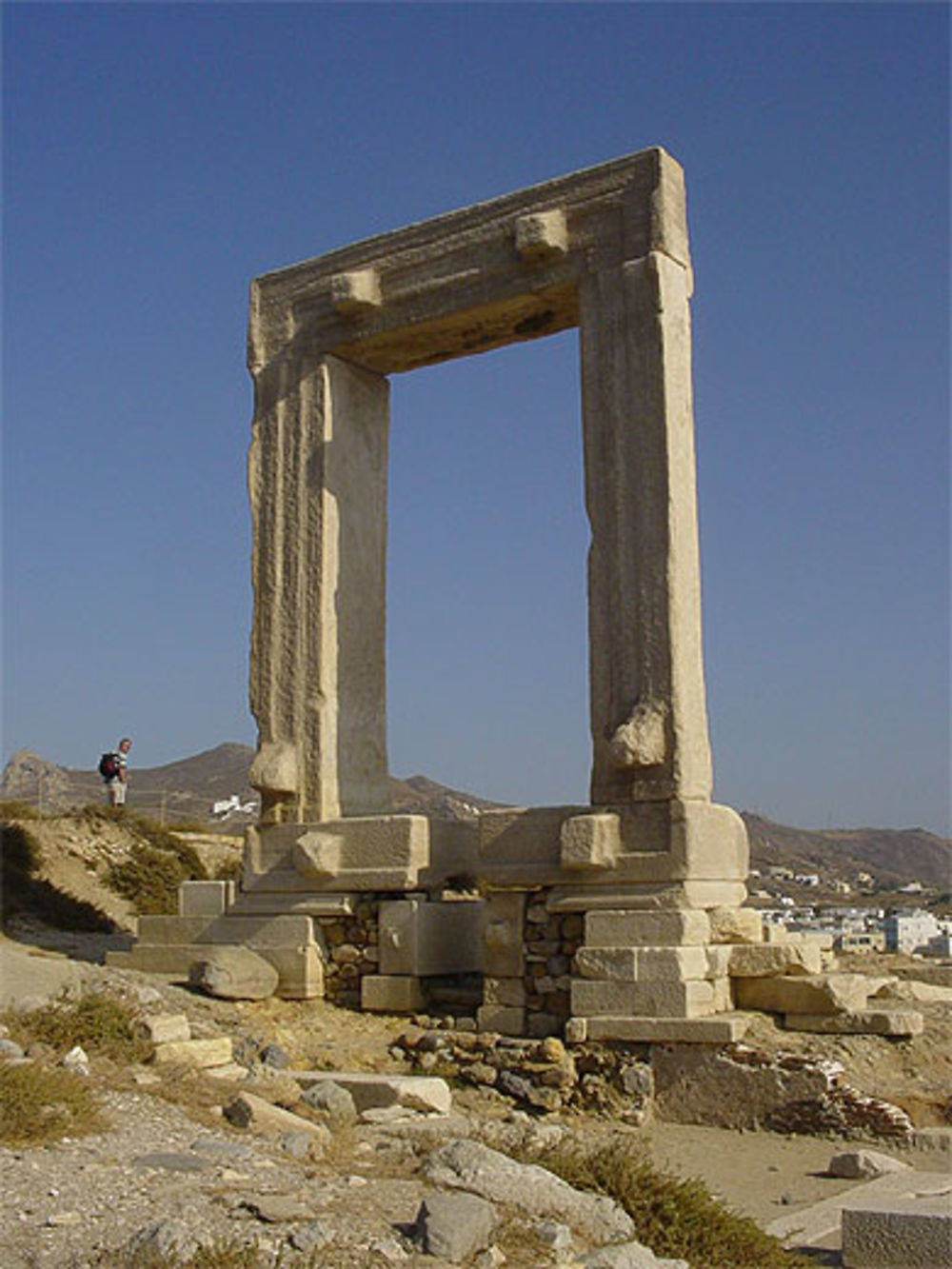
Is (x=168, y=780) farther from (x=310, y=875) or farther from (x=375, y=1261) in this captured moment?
(x=375, y=1261)

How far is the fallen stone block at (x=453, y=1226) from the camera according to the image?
194 inches

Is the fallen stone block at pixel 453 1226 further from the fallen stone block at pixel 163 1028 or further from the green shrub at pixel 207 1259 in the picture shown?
the fallen stone block at pixel 163 1028

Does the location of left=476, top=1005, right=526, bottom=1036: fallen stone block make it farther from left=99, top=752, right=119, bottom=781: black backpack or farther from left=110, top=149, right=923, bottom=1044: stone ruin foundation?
left=99, top=752, right=119, bottom=781: black backpack

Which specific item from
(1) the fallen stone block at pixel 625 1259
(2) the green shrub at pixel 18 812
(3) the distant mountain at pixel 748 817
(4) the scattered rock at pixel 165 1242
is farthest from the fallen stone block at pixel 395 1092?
(3) the distant mountain at pixel 748 817

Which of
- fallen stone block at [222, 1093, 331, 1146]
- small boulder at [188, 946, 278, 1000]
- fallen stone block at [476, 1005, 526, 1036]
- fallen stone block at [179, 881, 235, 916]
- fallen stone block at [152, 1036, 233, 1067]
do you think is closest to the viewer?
fallen stone block at [222, 1093, 331, 1146]

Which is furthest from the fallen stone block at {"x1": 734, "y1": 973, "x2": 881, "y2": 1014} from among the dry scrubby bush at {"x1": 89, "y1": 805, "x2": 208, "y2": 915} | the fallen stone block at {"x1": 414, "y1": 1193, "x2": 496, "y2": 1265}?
the dry scrubby bush at {"x1": 89, "y1": 805, "x2": 208, "y2": 915}

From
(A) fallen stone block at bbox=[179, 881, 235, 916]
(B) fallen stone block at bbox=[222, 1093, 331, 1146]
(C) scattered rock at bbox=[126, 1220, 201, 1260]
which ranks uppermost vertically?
(A) fallen stone block at bbox=[179, 881, 235, 916]

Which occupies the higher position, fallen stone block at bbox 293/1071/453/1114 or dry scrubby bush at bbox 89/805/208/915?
dry scrubby bush at bbox 89/805/208/915

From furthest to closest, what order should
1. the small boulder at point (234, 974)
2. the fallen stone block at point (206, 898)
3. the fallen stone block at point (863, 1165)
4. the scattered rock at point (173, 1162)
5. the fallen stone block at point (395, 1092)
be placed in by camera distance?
the fallen stone block at point (206, 898) < the small boulder at point (234, 974) < the fallen stone block at point (395, 1092) < the fallen stone block at point (863, 1165) < the scattered rock at point (173, 1162)

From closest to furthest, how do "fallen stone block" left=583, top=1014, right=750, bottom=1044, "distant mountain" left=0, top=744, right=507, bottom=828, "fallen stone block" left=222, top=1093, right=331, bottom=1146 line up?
1. "fallen stone block" left=222, top=1093, right=331, bottom=1146
2. "fallen stone block" left=583, top=1014, right=750, bottom=1044
3. "distant mountain" left=0, top=744, right=507, bottom=828

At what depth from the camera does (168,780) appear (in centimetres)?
6350

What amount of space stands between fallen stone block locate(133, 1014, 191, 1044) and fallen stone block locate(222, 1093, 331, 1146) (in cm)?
150

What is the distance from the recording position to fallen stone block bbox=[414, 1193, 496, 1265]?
4.93 m

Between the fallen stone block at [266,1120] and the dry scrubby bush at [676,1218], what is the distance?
118 cm
